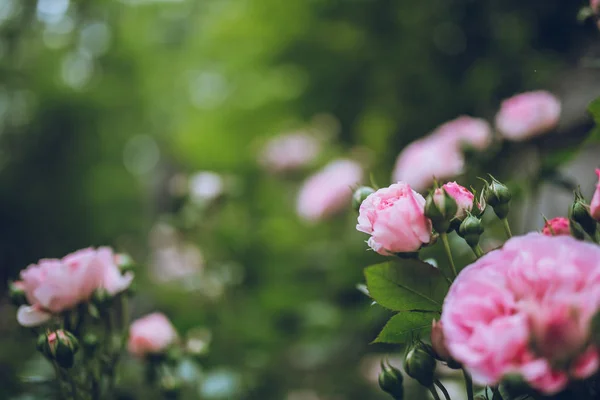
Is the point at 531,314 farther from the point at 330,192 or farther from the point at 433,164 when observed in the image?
the point at 330,192

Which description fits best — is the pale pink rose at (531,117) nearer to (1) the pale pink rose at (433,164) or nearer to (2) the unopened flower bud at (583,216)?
(1) the pale pink rose at (433,164)

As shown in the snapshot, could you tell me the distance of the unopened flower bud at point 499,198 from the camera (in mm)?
414

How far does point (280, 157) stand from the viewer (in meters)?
1.41

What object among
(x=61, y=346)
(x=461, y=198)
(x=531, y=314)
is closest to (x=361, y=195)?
(x=461, y=198)

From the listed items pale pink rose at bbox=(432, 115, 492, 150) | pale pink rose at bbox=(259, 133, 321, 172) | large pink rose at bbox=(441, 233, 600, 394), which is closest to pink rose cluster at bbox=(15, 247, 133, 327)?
large pink rose at bbox=(441, 233, 600, 394)

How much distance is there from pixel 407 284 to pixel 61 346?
0.34 meters

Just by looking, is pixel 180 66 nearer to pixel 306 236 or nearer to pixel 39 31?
pixel 39 31

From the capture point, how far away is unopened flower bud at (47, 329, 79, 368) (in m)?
0.48

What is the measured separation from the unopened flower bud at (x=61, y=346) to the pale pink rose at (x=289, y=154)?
966 mm

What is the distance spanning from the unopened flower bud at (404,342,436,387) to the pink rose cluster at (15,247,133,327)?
1.07ft

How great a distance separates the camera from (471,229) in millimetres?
385

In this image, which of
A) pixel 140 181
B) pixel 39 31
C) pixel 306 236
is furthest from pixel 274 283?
pixel 140 181

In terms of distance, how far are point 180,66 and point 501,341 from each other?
9.19 ft

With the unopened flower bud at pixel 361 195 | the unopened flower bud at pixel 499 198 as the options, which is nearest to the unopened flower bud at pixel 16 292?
the unopened flower bud at pixel 361 195
